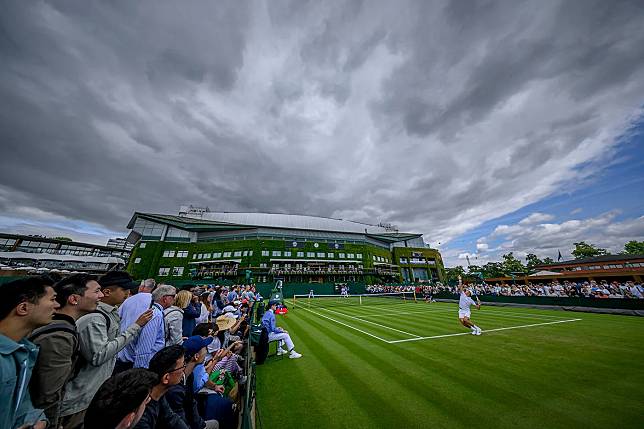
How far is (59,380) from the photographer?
91.8 inches

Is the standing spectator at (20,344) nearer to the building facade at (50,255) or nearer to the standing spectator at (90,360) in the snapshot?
the standing spectator at (90,360)

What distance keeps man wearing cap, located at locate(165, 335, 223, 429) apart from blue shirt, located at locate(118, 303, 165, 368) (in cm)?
77

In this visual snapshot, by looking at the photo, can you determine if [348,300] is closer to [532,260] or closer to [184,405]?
[184,405]

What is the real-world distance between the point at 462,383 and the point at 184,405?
5822mm

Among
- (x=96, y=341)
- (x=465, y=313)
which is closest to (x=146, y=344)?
(x=96, y=341)

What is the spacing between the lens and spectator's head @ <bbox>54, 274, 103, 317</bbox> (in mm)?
2959

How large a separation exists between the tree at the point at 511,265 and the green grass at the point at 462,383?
3111 inches

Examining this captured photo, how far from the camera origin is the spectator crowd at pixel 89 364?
6.15ft

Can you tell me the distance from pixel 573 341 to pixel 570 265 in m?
72.7

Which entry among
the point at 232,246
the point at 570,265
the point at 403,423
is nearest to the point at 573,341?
the point at 403,423

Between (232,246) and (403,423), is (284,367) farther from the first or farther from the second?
(232,246)

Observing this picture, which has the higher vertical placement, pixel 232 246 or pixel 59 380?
pixel 232 246

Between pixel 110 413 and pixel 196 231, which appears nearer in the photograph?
pixel 110 413

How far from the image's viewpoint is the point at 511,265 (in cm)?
7419
